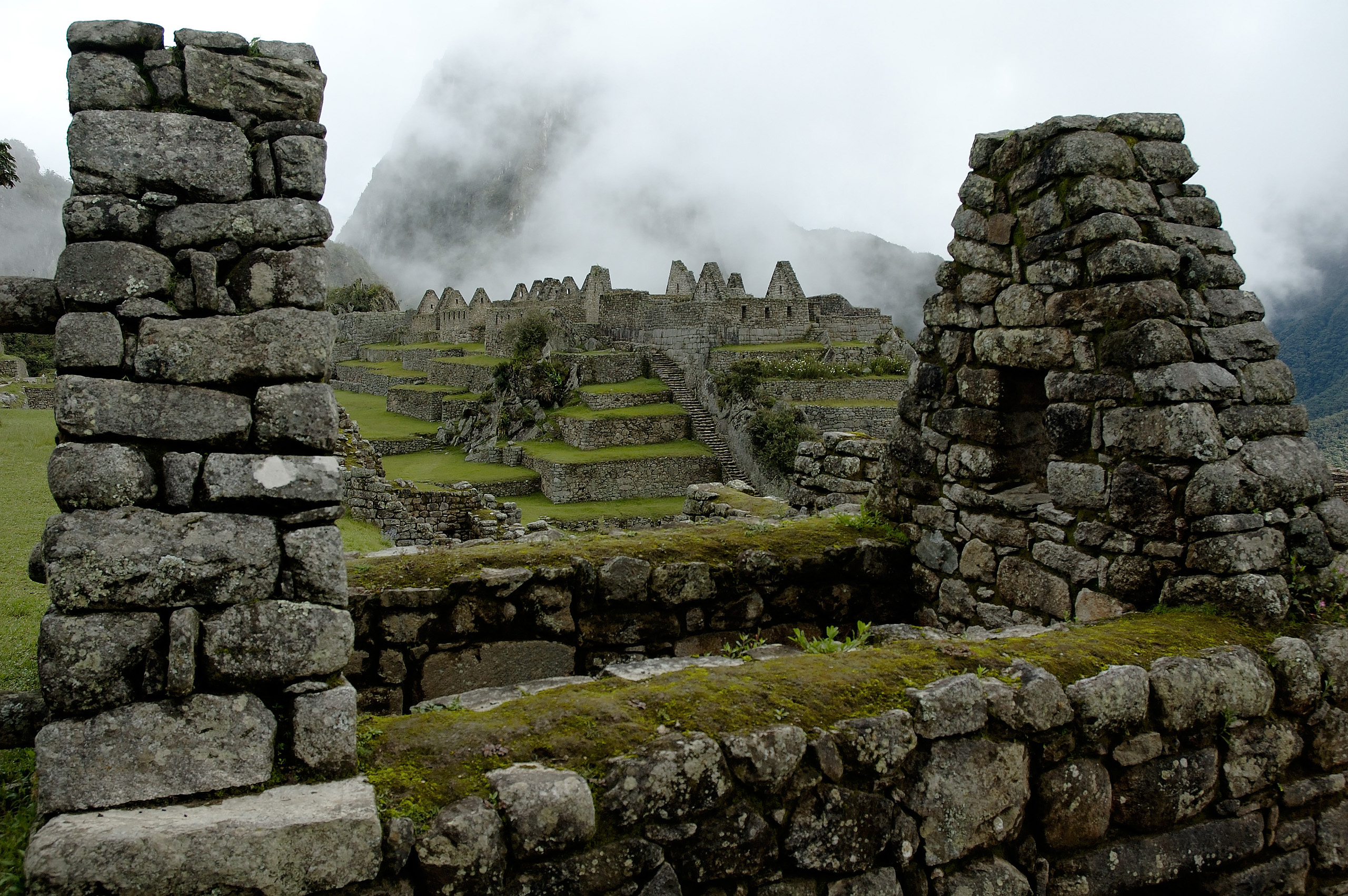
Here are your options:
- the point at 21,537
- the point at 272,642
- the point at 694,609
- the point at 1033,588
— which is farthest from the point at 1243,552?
the point at 21,537

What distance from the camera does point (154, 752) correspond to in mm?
2848

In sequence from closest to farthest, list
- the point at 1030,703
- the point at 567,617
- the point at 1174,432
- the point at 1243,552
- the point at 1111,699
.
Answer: the point at 1030,703
the point at 1111,699
the point at 1243,552
the point at 1174,432
the point at 567,617

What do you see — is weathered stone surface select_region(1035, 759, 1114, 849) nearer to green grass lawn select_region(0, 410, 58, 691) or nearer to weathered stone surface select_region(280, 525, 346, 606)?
weathered stone surface select_region(280, 525, 346, 606)

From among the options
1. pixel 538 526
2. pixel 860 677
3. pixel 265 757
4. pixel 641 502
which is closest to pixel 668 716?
pixel 860 677

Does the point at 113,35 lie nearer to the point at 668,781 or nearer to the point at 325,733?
the point at 325,733

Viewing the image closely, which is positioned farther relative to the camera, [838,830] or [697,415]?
[697,415]

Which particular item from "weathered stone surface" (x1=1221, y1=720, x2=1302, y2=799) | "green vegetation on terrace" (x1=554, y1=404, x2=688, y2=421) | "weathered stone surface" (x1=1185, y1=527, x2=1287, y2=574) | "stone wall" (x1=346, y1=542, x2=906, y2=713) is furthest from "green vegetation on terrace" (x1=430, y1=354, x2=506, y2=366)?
"weathered stone surface" (x1=1221, y1=720, x2=1302, y2=799)

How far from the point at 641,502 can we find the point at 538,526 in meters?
17.4

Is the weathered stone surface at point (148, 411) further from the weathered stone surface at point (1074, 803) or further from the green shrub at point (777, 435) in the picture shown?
the green shrub at point (777, 435)

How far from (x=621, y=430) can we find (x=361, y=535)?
72.6 ft

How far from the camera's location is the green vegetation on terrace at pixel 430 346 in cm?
5450

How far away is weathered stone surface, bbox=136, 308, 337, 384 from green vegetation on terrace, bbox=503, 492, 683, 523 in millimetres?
21942

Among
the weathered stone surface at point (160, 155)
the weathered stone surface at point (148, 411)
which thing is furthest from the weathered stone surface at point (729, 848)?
the weathered stone surface at point (160, 155)

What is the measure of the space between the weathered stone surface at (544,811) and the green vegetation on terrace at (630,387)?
3480cm
